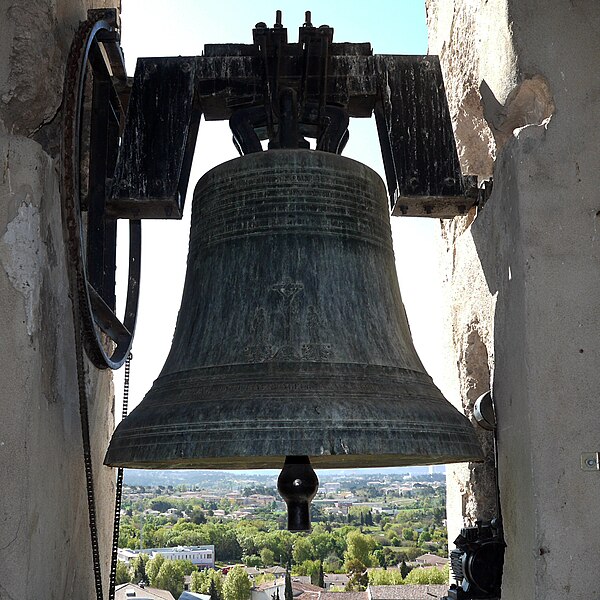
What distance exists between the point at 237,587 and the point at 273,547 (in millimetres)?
3699

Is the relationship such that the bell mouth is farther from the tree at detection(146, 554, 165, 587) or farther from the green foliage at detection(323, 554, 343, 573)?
the green foliage at detection(323, 554, 343, 573)

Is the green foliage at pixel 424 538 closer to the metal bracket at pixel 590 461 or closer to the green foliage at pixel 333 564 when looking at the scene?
the green foliage at pixel 333 564

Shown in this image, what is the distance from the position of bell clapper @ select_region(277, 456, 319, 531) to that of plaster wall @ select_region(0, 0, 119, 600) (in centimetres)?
56

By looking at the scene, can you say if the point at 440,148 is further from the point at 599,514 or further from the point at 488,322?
the point at 599,514

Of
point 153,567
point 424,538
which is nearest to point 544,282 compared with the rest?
point 153,567

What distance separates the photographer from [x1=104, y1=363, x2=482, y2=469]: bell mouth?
1634mm

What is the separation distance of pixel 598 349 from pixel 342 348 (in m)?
0.59

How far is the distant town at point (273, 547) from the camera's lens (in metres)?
8.84

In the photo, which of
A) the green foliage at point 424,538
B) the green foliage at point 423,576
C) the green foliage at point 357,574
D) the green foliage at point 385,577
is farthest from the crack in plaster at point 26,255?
the green foliage at point 424,538

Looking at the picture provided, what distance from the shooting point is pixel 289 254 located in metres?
1.97

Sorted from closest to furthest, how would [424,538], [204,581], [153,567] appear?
1. [204,581]
2. [153,567]
3. [424,538]

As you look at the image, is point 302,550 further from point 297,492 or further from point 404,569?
point 297,492

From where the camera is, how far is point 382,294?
2.06m

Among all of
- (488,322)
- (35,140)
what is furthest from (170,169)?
(488,322)
